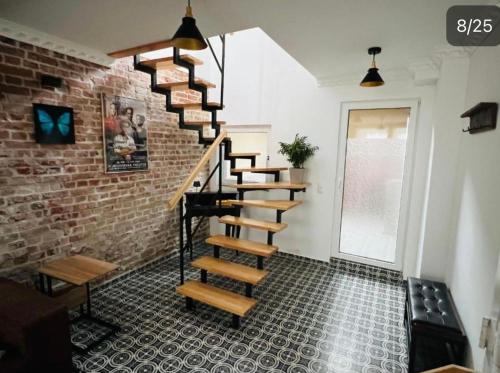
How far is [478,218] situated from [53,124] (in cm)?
343

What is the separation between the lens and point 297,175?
3699 mm

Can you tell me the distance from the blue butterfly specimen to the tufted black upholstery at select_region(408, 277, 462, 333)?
331 centimetres

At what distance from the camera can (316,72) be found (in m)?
3.30

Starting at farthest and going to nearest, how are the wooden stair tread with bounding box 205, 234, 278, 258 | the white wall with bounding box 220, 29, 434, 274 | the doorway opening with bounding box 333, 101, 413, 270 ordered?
the white wall with bounding box 220, 29, 434, 274 → the doorway opening with bounding box 333, 101, 413, 270 → the wooden stair tread with bounding box 205, 234, 278, 258

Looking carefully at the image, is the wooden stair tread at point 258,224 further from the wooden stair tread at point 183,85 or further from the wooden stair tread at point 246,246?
the wooden stair tread at point 183,85

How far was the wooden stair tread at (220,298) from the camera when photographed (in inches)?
94.0

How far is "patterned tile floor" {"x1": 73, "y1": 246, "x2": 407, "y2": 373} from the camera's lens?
2.05m

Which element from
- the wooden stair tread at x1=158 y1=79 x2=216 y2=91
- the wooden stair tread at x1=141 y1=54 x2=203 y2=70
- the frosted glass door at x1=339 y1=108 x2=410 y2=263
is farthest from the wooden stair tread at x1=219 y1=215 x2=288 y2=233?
the wooden stair tread at x1=141 y1=54 x2=203 y2=70

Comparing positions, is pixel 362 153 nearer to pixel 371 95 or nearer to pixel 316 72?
pixel 371 95

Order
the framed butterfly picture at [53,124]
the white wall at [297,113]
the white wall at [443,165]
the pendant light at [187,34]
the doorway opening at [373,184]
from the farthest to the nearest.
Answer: the white wall at [297,113]
the doorway opening at [373,184]
the white wall at [443,165]
the framed butterfly picture at [53,124]
the pendant light at [187,34]

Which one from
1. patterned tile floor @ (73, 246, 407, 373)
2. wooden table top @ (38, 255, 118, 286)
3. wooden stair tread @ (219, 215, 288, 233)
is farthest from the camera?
wooden stair tread @ (219, 215, 288, 233)

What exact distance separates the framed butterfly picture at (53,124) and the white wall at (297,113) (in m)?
2.31

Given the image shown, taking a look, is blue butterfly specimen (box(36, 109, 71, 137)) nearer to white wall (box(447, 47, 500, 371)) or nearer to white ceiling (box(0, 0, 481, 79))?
white ceiling (box(0, 0, 481, 79))

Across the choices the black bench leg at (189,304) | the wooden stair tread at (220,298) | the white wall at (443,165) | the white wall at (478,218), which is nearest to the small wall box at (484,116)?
the white wall at (478,218)
